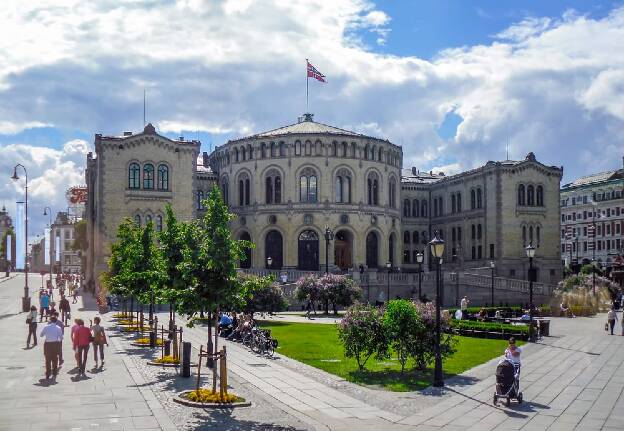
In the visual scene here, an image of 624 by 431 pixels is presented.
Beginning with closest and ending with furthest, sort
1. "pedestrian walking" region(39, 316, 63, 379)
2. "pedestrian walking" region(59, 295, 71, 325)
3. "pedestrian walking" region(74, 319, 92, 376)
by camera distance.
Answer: "pedestrian walking" region(39, 316, 63, 379), "pedestrian walking" region(74, 319, 92, 376), "pedestrian walking" region(59, 295, 71, 325)

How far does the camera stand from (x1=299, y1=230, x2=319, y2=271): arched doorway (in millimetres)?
78812

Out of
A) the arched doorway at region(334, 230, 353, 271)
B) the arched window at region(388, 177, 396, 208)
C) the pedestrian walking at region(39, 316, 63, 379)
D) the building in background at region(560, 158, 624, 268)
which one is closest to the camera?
the pedestrian walking at region(39, 316, 63, 379)

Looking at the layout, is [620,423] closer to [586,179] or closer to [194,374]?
[194,374]

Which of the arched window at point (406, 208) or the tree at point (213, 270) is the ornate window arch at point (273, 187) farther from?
the tree at point (213, 270)

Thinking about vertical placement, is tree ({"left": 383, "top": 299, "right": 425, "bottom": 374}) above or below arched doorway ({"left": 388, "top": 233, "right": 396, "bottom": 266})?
below

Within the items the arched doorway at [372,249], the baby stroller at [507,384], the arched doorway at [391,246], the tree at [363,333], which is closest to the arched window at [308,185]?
the arched doorway at [372,249]

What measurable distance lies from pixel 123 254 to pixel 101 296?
51.4 feet

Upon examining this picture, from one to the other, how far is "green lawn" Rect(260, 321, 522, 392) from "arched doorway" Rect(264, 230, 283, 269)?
124ft

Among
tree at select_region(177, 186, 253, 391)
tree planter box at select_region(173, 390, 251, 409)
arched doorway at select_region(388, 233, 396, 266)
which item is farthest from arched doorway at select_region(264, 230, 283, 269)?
tree planter box at select_region(173, 390, 251, 409)

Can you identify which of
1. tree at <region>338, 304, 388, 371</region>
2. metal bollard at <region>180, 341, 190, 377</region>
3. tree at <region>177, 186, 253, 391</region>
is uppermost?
tree at <region>177, 186, 253, 391</region>

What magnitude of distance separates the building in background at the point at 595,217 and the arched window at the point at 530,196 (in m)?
20.3

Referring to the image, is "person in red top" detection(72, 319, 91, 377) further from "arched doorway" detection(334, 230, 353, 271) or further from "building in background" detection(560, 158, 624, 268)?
"building in background" detection(560, 158, 624, 268)

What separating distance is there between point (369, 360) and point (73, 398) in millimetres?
12120

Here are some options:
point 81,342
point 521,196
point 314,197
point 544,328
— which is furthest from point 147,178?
point 81,342
